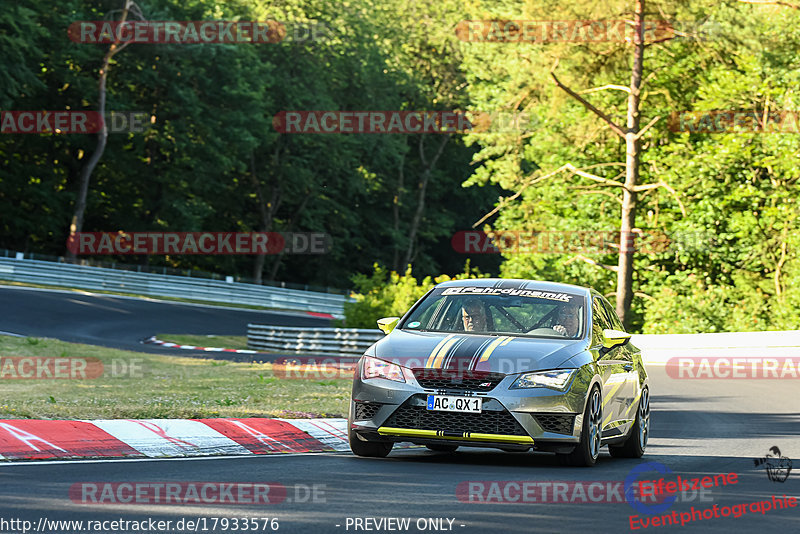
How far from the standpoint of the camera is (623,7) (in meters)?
39.5

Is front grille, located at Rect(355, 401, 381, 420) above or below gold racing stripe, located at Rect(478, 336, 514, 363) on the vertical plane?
below

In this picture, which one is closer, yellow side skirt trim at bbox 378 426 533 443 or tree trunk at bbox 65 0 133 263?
yellow side skirt trim at bbox 378 426 533 443

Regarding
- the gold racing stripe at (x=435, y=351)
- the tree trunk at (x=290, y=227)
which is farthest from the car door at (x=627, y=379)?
the tree trunk at (x=290, y=227)

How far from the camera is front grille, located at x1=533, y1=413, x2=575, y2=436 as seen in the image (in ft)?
33.9

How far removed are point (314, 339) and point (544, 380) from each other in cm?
2602

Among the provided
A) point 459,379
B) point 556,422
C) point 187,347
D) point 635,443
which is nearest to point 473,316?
point 459,379

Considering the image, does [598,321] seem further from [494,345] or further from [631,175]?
[631,175]

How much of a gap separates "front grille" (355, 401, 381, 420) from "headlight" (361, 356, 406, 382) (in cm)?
23

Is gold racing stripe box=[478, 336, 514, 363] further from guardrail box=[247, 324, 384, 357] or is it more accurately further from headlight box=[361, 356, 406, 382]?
guardrail box=[247, 324, 384, 357]

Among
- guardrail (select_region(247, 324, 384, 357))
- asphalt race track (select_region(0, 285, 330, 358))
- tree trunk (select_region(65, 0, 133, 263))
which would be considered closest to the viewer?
guardrail (select_region(247, 324, 384, 357))

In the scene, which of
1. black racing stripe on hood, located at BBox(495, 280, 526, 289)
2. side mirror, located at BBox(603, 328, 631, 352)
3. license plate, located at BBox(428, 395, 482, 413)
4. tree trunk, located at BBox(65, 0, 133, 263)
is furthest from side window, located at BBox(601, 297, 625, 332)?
tree trunk, located at BBox(65, 0, 133, 263)

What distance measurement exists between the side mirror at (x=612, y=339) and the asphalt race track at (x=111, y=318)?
21.5 metres

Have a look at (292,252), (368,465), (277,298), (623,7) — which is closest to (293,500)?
(368,465)

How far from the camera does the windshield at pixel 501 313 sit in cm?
1159
